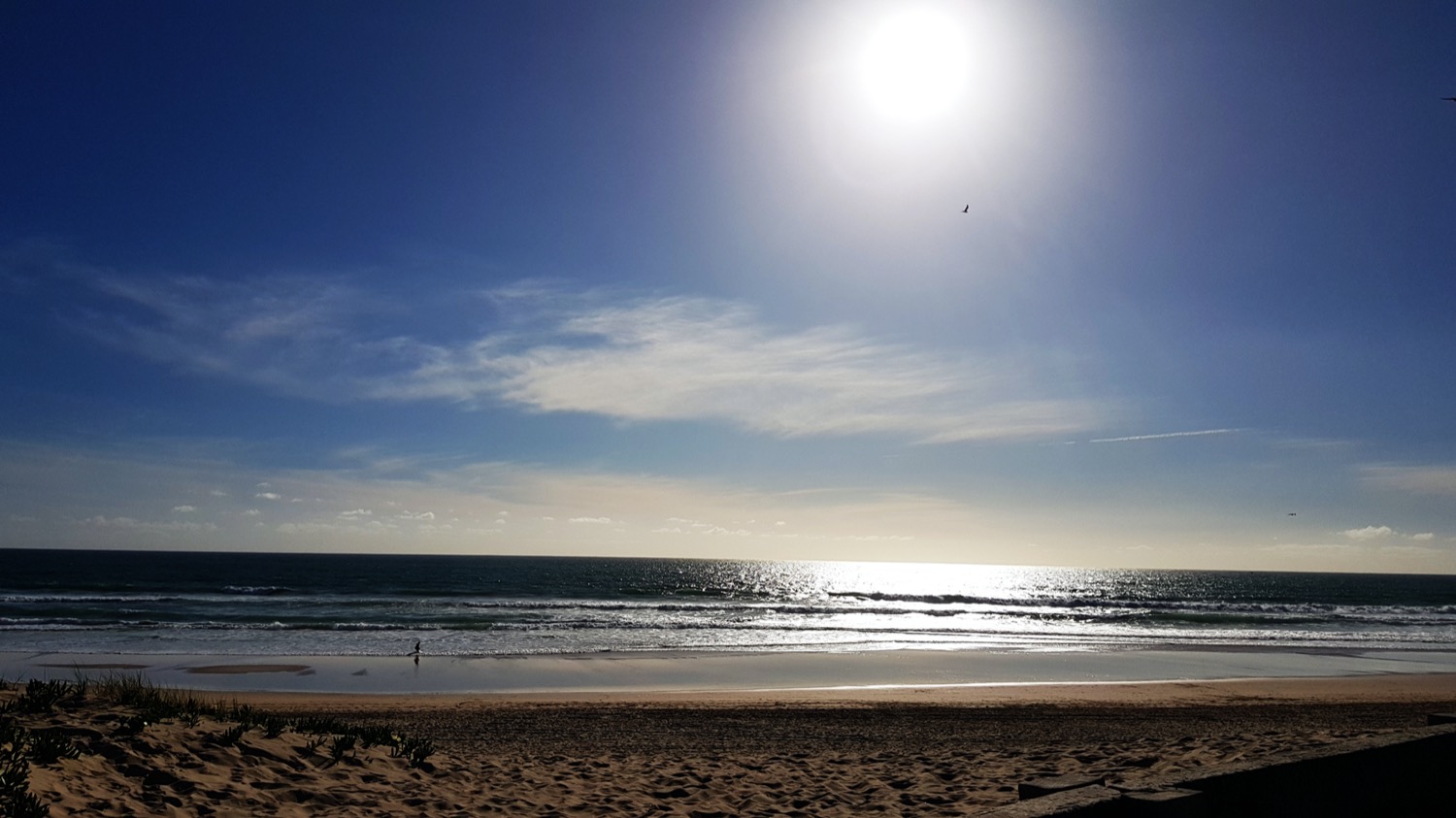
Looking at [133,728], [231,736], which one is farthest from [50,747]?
[231,736]

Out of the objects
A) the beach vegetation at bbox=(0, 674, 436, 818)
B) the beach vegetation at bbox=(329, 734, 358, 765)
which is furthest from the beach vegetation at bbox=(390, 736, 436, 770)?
the beach vegetation at bbox=(329, 734, 358, 765)

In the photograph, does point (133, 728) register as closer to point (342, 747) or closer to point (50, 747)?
point (50, 747)

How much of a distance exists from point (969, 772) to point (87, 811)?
7609 millimetres

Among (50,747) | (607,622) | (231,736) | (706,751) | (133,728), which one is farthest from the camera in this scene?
(607,622)

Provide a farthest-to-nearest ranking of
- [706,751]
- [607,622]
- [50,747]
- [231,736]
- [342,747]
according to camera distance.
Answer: [607,622] < [706,751] < [342,747] < [231,736] < [50,747]

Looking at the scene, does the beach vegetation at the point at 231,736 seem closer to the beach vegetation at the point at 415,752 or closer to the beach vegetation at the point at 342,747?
the beach vegetation at the point at 342,747

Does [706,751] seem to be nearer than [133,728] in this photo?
No

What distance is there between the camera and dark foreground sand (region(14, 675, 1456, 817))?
263 inches

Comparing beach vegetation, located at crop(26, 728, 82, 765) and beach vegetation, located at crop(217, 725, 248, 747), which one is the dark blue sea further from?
beach vegetation, located at crop(26, 728, 82, 765)

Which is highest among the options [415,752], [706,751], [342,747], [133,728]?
[133,728]

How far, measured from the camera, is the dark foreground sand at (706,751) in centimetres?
669

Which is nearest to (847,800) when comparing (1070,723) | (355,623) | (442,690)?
(1070,723)

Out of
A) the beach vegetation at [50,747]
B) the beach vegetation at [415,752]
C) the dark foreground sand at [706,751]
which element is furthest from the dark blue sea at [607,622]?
the beach vegetation at [50,747]

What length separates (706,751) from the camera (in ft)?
36.2
